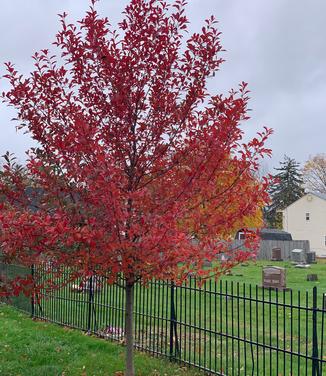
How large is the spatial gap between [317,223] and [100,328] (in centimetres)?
4476

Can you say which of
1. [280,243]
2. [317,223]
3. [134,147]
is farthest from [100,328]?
[317,223]

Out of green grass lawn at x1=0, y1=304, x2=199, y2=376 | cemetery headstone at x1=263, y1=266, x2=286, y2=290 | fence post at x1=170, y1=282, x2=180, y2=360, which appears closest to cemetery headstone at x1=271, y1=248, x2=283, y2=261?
cemetery headstone at x1=263, y1=266, x2=286, y2=290

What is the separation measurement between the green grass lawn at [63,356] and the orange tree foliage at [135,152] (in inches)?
73.7

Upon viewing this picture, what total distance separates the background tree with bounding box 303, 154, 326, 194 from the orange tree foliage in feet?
211

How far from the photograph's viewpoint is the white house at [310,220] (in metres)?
49.2

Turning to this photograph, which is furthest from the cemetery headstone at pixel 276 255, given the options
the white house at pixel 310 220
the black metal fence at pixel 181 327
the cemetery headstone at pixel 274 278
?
the black metal fence at pixel 181 327

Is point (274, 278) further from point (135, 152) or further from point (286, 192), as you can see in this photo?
point (286, 192)

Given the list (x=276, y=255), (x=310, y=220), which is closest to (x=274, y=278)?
(x=276, y=255)

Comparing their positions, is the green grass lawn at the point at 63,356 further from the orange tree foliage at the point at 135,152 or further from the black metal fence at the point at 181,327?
the orange tree foliage at the point at 135,152

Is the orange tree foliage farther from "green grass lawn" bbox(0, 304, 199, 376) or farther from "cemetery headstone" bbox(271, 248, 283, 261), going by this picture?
"cemetery headstone" bbox(271, 248, 283, 261)

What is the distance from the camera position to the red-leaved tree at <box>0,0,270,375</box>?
174 inches

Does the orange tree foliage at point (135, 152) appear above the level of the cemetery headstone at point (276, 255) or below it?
above

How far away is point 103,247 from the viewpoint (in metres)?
4.32

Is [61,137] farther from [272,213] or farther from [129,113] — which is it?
[272,213]
